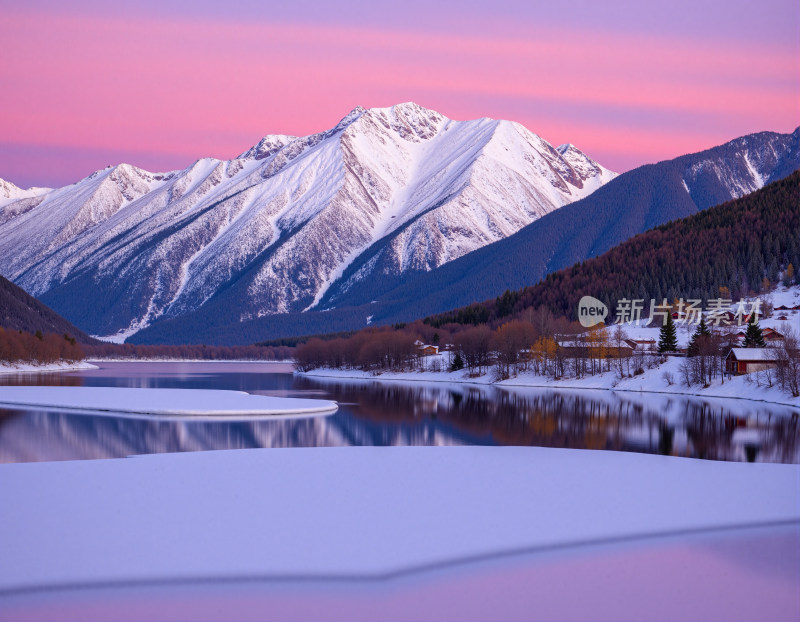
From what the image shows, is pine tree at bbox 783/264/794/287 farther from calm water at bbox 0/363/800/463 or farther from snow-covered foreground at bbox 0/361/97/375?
snow-covered foreground at bbox 0/361/97/375

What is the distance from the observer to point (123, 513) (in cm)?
2502

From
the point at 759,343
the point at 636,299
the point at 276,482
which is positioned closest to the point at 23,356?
the point at 636,299

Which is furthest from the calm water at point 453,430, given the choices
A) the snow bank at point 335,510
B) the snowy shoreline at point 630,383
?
the snowy shoreline at point 630,383

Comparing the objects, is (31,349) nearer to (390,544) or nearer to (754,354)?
(754,354)

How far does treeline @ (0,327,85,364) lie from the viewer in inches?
6216

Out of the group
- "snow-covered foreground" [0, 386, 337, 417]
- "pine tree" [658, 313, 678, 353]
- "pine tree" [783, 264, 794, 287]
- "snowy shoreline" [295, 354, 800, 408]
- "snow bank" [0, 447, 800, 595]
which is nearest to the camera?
"snow bank" [0, 447, 800, 595]

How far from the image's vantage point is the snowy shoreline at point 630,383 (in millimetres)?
86256

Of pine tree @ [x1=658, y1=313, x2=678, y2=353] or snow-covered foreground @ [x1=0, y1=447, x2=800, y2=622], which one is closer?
snow-covered foreground @ [x1=0, y1=447, x2=800, y2=622]

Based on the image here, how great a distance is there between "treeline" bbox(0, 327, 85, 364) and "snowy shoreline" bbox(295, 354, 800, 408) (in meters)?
62.9

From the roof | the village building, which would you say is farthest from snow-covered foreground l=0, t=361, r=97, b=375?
the roof

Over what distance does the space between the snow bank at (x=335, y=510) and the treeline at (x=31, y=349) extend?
136 m

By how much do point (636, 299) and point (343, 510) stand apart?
15277 cm

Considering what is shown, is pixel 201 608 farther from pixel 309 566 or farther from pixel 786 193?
pixel 786 193

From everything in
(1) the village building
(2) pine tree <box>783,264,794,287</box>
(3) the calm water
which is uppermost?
(2) pine tree <box>783,264,794,287</box>
